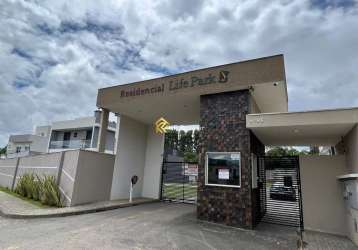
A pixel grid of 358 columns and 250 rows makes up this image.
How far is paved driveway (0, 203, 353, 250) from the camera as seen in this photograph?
16.3ft

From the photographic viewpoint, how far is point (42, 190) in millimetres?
9898

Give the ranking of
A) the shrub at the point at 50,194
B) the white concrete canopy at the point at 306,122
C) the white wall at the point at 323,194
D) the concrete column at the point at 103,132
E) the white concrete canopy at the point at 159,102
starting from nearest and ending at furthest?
the white concrete canopy at the point at 306,122 → the white wall at the point at 323,194 → the white concrete canopy at the point at 159,102 → the shrub at the point at 50,194 → the concrete column at the point at 103,132

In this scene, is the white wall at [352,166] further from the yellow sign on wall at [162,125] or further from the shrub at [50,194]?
the shrub at [50,194]

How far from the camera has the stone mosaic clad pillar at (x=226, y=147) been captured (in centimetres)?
715

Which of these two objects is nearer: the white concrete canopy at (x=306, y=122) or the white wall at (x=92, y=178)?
the white concrete canopy at (x=306, y=122)

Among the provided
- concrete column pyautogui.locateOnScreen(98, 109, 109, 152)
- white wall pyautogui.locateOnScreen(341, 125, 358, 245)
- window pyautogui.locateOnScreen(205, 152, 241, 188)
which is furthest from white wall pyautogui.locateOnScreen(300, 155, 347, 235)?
concrete column pyautogui.locateOnScreen(98, 109, 109, 152)

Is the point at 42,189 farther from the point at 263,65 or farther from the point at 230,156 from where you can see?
the point at 263,65

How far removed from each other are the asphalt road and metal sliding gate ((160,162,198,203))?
17.2ft

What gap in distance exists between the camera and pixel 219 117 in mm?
8164

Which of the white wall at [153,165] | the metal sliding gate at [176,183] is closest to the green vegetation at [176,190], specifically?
the metal sliding gate at [176,183]

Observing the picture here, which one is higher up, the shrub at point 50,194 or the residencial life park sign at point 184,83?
the residencial life park sign at point 184,83

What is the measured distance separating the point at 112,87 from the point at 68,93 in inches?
431

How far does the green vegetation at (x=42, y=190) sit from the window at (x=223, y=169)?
648cm

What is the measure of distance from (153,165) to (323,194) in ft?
29.7
